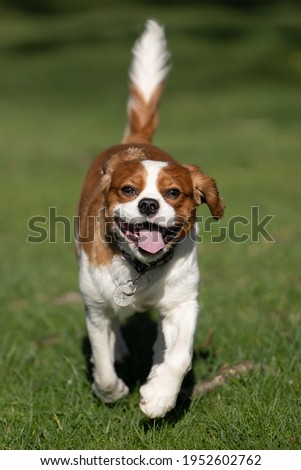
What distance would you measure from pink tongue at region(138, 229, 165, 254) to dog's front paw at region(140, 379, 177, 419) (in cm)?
64

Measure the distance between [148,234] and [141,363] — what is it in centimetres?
143

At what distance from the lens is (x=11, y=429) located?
365cm

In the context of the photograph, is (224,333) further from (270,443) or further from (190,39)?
(190,39)

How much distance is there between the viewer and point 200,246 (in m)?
8.38

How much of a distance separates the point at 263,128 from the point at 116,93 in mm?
8517

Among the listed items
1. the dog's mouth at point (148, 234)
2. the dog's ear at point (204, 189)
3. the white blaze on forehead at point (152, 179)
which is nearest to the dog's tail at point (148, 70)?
the dog's ear at point (204, 189)

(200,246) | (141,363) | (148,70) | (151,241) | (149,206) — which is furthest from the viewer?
(200,246)

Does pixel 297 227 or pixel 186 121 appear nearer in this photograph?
pixel 297 227

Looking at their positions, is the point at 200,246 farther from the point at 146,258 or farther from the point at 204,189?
the point at 146,258

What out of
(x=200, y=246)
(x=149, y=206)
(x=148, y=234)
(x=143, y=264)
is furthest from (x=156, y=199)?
(x=200, y=246)

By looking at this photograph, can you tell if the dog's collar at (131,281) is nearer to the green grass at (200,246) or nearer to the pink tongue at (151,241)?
the pink tongue at (151,241)

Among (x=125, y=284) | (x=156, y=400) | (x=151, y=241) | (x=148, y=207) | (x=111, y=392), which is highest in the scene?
(x=148, y=207)

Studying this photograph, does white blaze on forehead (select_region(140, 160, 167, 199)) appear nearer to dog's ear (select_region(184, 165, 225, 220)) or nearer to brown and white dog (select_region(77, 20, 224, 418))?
brown and white dog (select_region(77, 20, 224, 418))

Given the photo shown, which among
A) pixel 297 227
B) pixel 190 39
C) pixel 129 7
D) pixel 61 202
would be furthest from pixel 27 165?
pixel 129 7
